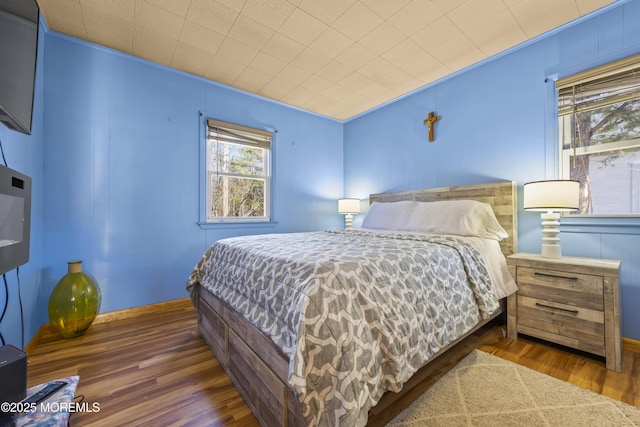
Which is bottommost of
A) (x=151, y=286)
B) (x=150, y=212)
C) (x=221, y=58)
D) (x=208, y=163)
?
(x=151, y=286)

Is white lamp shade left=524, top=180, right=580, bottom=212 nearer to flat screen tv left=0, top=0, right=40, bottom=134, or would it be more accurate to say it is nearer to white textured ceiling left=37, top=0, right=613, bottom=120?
white textured ceiling left=37, top=0, right=613, bottom=120

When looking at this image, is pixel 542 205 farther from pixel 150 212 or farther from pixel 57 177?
pixel 57 177

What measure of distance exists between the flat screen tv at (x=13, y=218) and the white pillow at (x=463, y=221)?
273 centimetres

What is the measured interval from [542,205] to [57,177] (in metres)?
3.99

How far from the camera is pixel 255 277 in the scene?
1483mm

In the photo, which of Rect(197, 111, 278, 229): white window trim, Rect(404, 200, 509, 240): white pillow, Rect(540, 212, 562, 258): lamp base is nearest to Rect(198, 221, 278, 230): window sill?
Rect(197, 111, 278, 229): white window trim

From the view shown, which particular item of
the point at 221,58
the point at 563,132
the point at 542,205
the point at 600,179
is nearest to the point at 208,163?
the point at 221,58

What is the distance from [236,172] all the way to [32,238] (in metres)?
1.91

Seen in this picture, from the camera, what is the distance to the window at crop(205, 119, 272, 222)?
10.3 ft

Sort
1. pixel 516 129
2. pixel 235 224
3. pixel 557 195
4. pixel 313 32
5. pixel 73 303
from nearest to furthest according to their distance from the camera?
pixel 557 195, pixel 73 303, pixel 313 32, pixel 516 129, pixel 235 224

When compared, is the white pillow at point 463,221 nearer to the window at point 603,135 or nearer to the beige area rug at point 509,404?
the window at point 603,135

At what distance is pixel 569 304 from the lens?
182 centimetres

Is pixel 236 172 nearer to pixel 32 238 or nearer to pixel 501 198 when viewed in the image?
pixel 32 238

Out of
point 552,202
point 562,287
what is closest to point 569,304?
point 562,287
